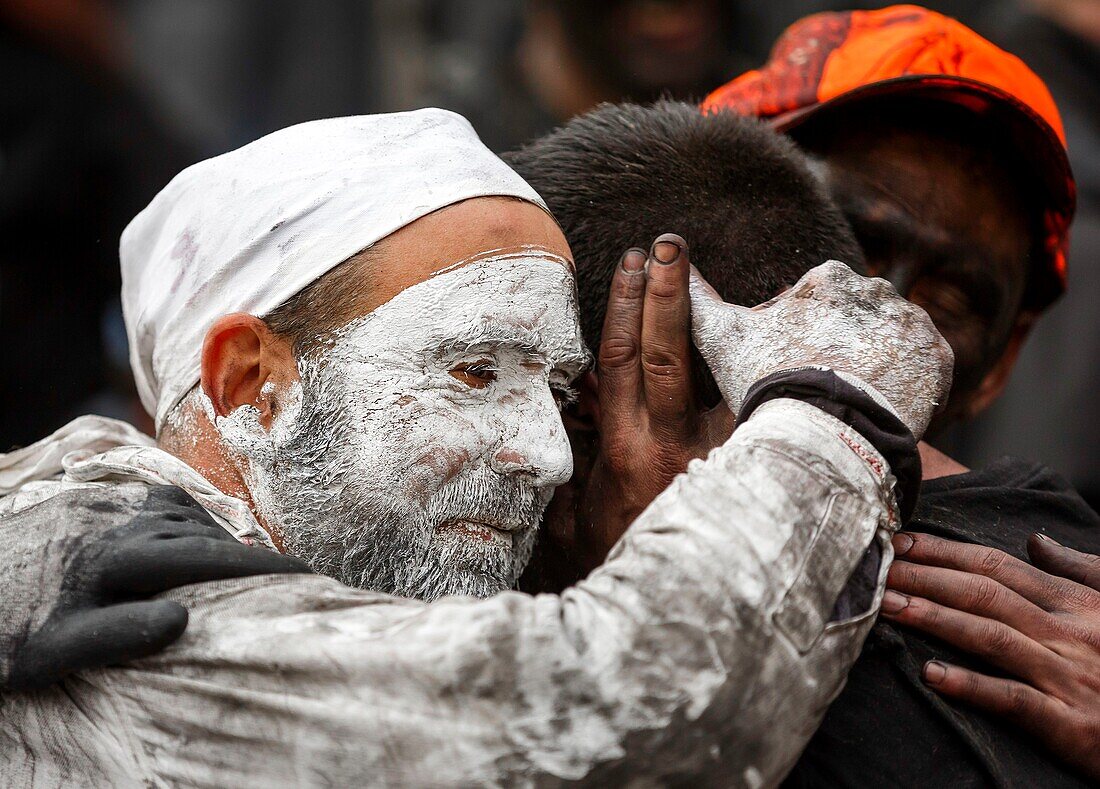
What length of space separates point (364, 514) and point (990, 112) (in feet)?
6.22

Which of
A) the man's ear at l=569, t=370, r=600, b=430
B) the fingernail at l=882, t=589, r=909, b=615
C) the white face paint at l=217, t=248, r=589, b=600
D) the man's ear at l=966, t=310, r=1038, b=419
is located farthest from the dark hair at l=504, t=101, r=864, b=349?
the man's ear at l=966, t=310, r=1038, b=419

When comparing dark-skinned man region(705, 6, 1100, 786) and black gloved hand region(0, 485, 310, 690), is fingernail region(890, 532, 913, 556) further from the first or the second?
black gloved hand region(0, 485, 310, 690)

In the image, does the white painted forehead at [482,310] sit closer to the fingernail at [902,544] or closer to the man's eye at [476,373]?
the man's eye at [476,373]

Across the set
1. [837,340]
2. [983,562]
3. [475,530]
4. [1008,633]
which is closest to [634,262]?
[837,340]

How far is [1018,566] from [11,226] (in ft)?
12.0

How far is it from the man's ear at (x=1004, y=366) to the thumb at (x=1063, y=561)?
1341 mm

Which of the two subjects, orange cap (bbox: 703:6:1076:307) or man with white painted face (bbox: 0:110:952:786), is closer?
man with white painted face (bbox: 0:110:952:786)

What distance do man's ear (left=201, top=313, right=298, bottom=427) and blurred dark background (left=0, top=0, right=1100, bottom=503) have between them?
8.01ft

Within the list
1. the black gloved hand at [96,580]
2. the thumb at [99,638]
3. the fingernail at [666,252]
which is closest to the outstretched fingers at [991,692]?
the fingernail at [666,252]

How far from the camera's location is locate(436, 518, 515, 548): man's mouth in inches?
82.7

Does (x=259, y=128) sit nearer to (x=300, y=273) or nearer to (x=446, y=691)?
(x=300, y=273)

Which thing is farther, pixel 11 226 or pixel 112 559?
pixel 11 226

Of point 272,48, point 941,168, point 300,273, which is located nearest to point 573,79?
point 272,48

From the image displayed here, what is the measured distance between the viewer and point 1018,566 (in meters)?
2.08
